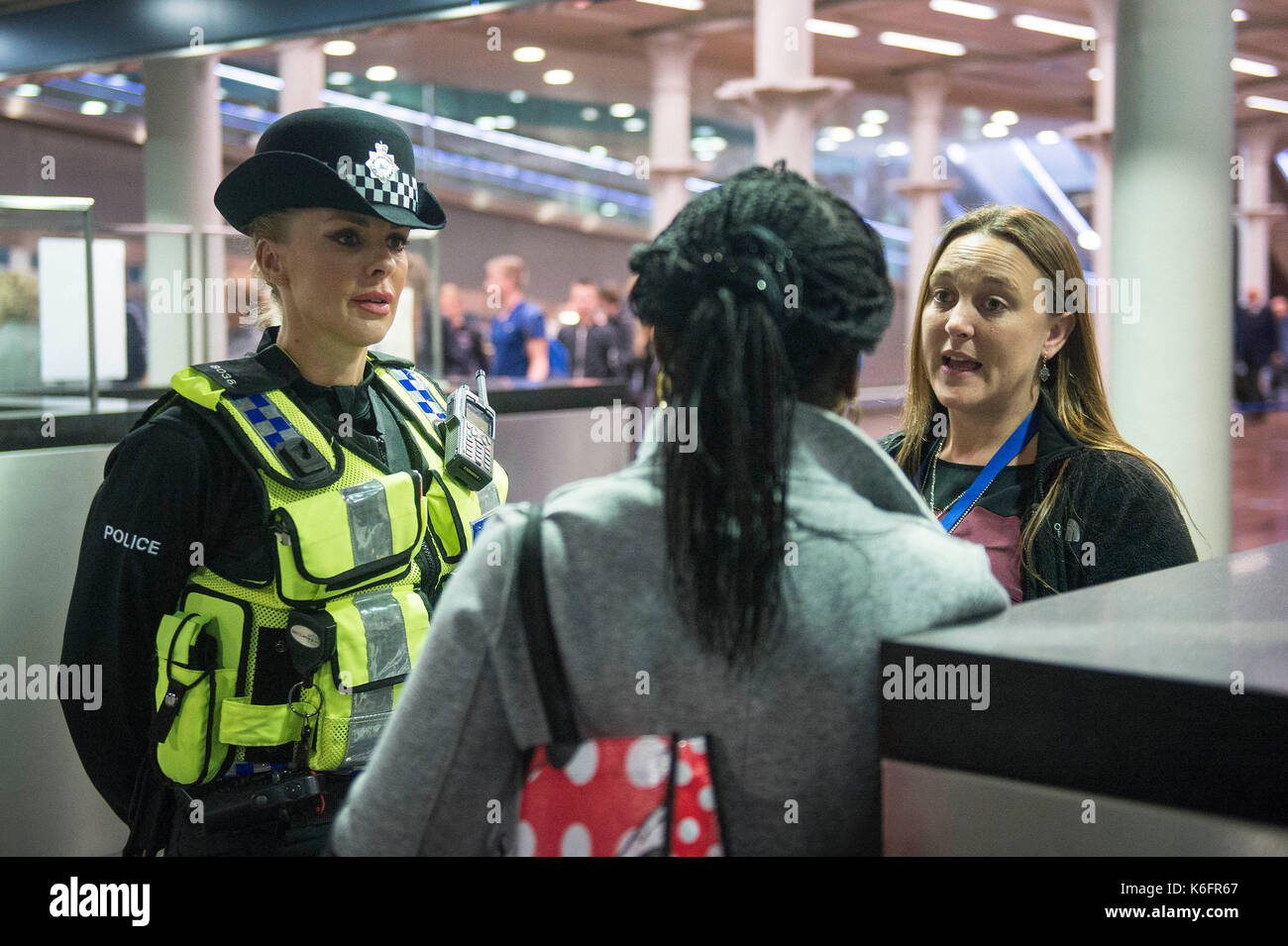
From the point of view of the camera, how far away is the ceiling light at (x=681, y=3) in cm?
1381

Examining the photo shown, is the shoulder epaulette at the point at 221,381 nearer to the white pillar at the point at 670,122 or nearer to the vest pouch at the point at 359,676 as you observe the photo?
the vest pouch at the point at 359,676

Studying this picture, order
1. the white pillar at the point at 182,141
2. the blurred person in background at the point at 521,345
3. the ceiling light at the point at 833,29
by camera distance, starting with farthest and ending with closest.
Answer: the ceiling light at the point at 833,29
the blurred person in background at the point at 521,345
the white pillar at the point at 182,141

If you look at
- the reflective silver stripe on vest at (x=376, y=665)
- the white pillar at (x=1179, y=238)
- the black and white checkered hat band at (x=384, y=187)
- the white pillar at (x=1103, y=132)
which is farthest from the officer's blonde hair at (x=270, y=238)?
the white pillar at (x=1103, y=132)

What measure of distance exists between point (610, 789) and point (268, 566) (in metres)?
1.00

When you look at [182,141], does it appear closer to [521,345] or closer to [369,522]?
[521,345]

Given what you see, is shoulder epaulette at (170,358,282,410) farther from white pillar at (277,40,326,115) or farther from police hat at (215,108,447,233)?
white pillar at (277,40,326,115)

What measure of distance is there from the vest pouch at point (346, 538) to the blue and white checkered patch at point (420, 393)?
24cm

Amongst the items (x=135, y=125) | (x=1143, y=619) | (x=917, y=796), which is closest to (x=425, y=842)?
(x=917, y=796)

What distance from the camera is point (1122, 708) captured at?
3.18 ft

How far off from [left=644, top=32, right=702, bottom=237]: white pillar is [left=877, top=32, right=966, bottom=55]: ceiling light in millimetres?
2582

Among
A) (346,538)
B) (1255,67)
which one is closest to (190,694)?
(346,538)

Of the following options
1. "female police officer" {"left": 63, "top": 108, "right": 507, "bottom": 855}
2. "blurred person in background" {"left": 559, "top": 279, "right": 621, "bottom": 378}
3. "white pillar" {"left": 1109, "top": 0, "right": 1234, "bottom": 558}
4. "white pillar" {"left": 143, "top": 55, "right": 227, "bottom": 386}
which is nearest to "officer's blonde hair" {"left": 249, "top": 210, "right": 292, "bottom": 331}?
"female police officer" {"left": 63, "top": 108, "right": 507, "bottom": 855}

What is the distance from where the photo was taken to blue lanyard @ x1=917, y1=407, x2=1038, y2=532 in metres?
2.14
